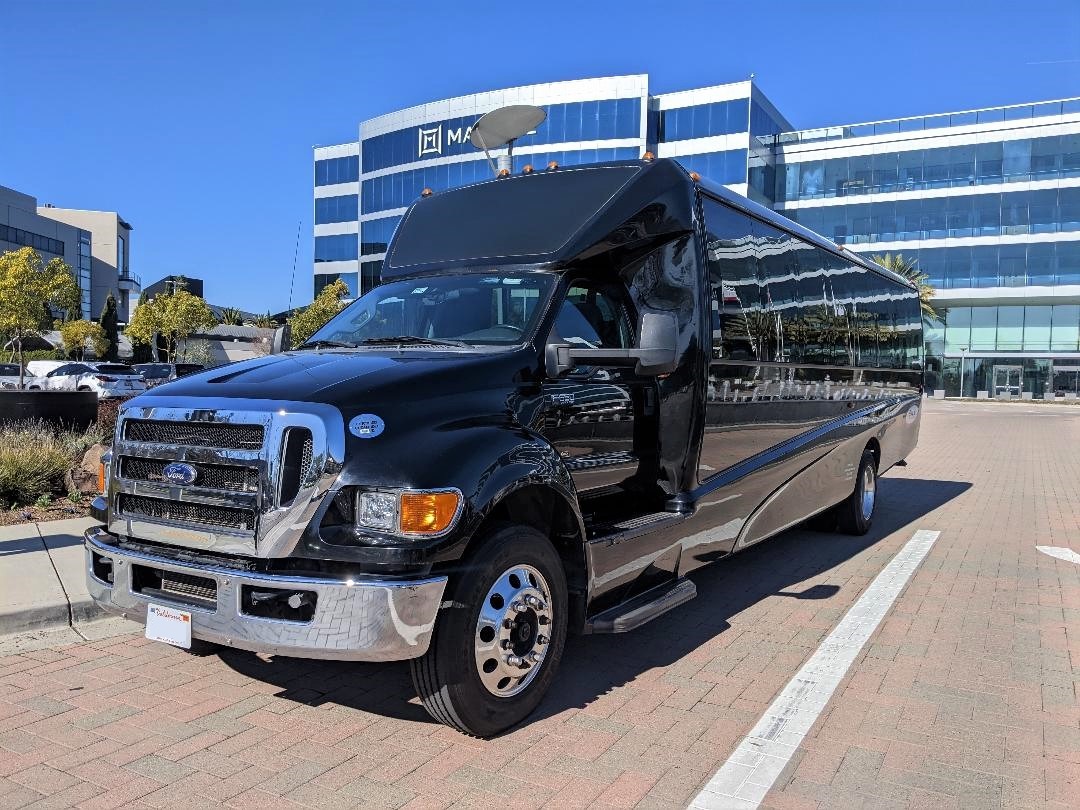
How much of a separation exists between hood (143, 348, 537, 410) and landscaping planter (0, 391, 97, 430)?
794 centimetres

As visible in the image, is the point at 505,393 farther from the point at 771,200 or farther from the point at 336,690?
the point at 771,200

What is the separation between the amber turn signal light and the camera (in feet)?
10.7

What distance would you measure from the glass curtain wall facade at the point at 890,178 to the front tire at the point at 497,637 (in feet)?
156

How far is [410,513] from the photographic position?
10.7ft

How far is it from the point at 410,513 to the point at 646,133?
169 ft

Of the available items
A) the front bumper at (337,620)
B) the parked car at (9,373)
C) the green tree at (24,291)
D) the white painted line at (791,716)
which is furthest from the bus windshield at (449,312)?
the parked car at (9,373)

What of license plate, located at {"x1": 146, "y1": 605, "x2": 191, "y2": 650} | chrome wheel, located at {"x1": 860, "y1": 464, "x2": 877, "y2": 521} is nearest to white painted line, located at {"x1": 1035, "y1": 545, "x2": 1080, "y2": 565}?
chrome wheel, located at {"x1": 860, "y1": 464, "x2": 877, "y2": 521}

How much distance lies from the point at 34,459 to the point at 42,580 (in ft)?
11.4

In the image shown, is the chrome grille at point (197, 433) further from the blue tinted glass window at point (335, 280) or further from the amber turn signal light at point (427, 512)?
the blue tinted glass window at point (335, 280)

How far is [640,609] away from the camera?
4.43m

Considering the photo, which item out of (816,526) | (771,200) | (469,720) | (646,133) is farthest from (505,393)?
(771,200)

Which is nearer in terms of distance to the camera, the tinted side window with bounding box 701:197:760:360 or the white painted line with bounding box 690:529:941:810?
the white painted line with bounding box 690:529:941:810

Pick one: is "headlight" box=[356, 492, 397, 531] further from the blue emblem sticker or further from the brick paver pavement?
the brick paver pavement

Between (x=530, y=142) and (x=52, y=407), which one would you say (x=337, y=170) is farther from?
(x=52, y=407)
